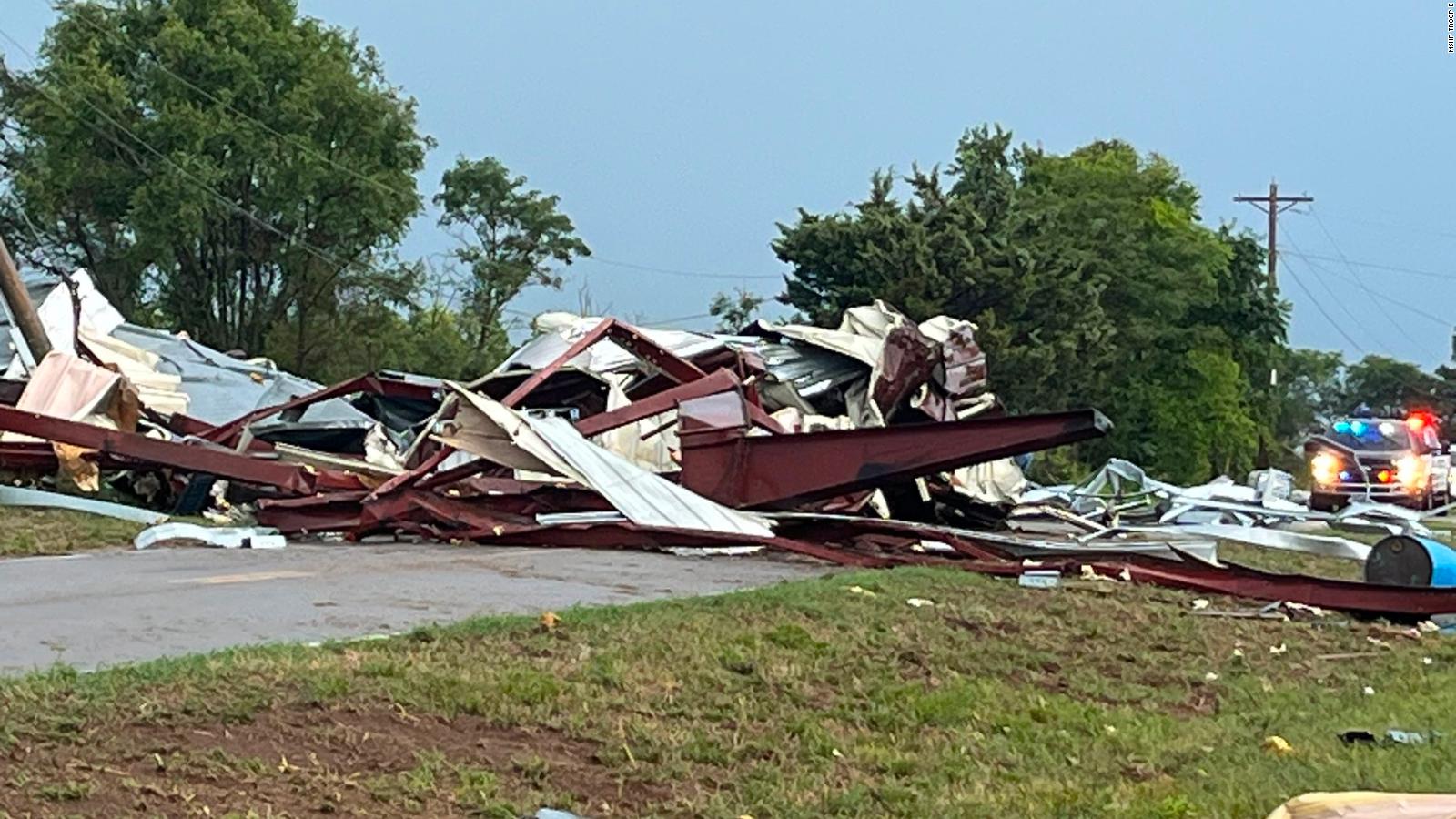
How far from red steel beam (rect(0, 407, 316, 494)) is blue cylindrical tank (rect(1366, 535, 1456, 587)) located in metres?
8.39

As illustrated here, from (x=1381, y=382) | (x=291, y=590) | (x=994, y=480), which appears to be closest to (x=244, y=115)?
(x=994, y=480)

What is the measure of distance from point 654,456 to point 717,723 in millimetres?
10960

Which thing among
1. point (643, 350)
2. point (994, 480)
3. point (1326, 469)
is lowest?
point (994, 480)

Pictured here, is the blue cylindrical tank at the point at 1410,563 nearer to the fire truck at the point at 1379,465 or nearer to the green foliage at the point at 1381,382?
the fire truck at the point at 1379,465

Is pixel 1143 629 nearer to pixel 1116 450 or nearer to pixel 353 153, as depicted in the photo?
pixel 353 153

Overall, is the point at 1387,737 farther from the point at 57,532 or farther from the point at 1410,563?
the point at 57,532

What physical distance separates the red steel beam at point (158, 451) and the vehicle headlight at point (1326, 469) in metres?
20.2

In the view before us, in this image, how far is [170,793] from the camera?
4.42 meters

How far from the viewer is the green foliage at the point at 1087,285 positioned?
41812 millimetres

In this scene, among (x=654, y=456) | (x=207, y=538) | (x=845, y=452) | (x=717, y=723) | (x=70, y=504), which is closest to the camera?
(x=717, y=723)

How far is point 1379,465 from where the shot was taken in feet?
96.9

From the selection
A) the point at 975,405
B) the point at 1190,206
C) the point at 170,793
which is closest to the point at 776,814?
the point at 170,793

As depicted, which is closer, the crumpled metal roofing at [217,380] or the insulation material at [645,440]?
the insulation material at [645,440]

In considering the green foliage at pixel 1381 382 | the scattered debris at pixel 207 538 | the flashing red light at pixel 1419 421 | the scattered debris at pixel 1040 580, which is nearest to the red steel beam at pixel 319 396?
the scattered debris at pixel 207 538
